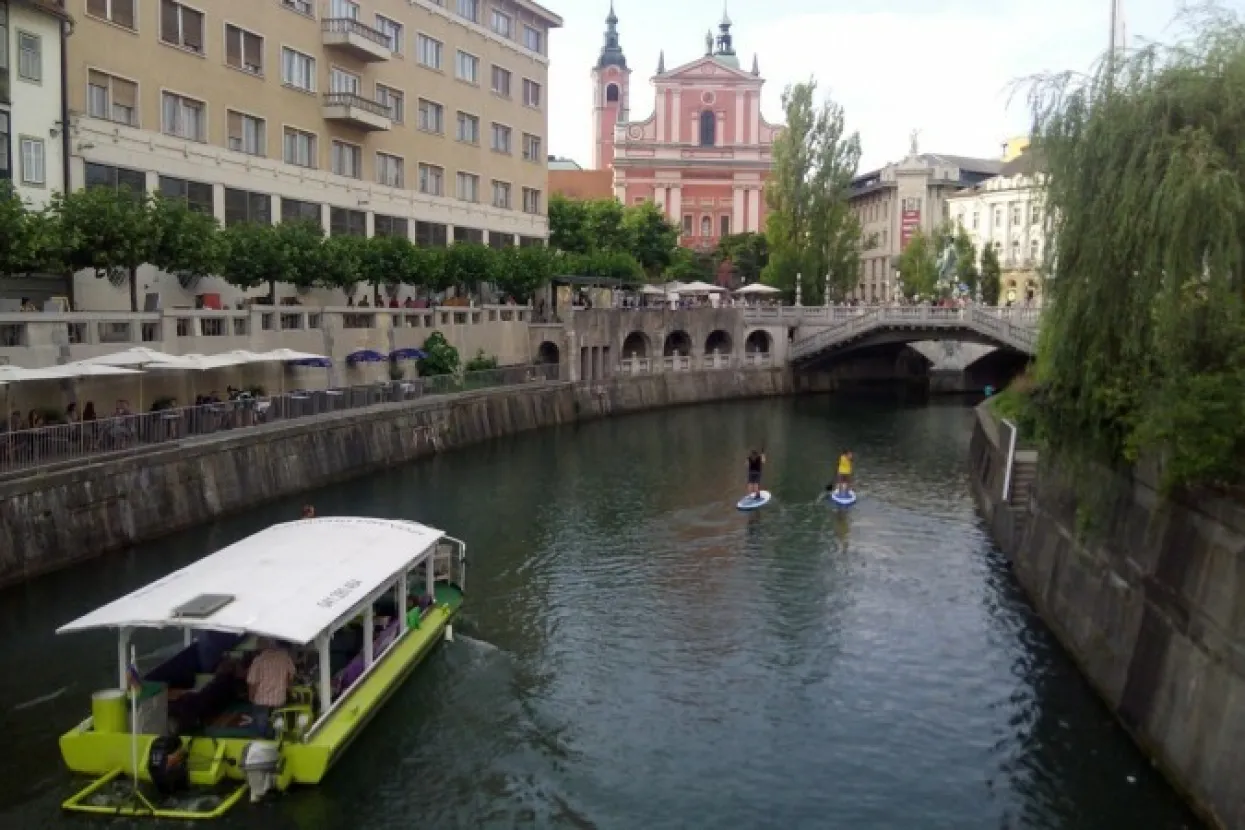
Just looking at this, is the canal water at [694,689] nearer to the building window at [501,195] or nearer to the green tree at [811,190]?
the building window at [501,195]

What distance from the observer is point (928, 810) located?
65.8ft

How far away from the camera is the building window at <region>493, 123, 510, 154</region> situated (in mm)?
83875

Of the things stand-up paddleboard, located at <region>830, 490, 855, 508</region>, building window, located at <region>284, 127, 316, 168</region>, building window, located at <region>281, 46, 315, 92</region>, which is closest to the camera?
stand-up paddleboard, located at <region>830, 490, 855, 508</region>

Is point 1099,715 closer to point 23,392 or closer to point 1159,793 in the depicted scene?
point 1159,793

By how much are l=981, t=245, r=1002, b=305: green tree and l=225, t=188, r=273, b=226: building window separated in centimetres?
6977

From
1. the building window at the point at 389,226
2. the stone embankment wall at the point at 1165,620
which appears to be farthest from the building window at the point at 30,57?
the stone embankment wall at the point at 1165,620

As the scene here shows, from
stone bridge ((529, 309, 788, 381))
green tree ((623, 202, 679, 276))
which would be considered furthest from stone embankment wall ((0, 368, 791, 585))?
green tree ((623, 202, 679, 276))

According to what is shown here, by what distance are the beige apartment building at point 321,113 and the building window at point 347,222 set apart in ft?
0.38

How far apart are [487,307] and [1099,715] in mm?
55597

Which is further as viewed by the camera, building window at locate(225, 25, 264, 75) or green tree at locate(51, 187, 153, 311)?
building window at locate(225, 25, 264, 75)

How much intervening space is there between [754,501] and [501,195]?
46.5 m

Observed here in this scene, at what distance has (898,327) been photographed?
86000 millimetres

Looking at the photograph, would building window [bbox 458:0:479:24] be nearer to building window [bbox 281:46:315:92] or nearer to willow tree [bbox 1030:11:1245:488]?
building window [bbox 281:46:315:92]

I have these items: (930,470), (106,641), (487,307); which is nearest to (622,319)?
(487,307)
